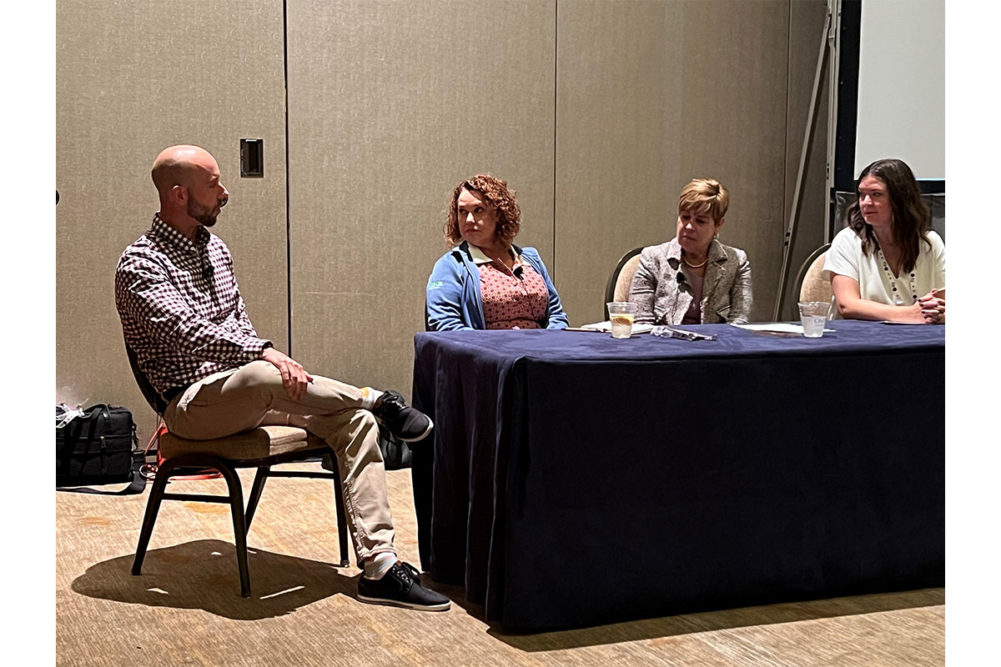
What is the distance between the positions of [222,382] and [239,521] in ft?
1.21

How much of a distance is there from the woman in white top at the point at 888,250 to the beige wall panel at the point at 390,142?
1.96 m

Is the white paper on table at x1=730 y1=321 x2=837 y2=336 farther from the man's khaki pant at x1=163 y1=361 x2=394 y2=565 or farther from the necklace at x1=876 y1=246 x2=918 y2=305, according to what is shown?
the man's khaki pant at x1=163 y1=361 x2=394 y2=565

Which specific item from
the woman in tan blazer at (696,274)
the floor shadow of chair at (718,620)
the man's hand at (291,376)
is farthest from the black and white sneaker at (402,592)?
the woman in tan blazer at (696,274)

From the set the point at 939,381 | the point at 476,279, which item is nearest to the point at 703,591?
the point at 939,381

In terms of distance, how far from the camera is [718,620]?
9.30ft

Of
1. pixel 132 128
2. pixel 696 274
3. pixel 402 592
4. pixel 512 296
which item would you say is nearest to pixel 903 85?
pixel 696 274

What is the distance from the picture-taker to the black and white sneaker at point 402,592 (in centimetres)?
292

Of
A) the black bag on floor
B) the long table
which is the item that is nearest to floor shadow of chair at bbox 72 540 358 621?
the long table

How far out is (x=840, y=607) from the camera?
2947 mm

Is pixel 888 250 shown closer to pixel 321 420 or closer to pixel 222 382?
pixel 321 420

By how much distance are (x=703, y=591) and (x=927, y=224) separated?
73.8 inches

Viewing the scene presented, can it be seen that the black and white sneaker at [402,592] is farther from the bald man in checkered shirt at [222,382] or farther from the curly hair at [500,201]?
the curly hair at [500,201]

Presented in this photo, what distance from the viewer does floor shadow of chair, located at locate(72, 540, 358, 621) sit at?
9.80 feet
